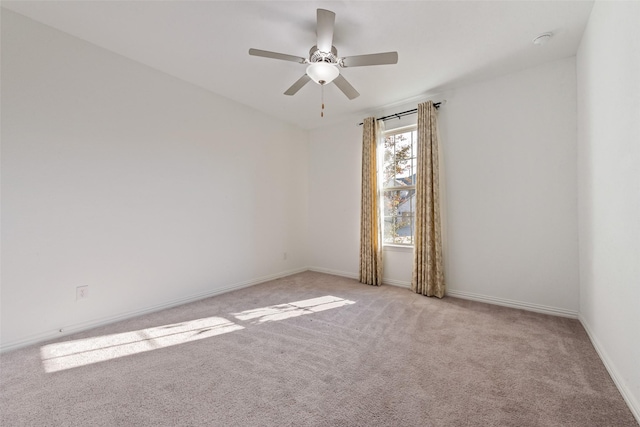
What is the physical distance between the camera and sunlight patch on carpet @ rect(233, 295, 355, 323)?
8.93 ft

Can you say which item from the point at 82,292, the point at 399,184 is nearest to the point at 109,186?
the point at 82,292

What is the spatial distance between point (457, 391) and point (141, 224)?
3.19 m

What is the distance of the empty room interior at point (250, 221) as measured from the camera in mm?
1534

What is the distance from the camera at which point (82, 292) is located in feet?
7.91

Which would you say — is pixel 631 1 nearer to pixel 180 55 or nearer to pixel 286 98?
pixel 286 98

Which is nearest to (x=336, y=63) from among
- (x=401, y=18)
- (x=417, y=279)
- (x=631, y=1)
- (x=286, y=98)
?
(x=401, y=18)

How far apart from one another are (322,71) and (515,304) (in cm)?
322

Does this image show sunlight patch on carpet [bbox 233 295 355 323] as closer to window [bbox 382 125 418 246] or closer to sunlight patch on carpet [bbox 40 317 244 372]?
sunlight patch on carpet [bbox 40 317 244 372]

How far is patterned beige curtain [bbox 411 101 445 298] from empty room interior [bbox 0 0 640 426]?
0.25ft

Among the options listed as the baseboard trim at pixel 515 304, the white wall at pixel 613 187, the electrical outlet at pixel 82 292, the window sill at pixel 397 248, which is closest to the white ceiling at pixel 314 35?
the white wall at pixel 613 187

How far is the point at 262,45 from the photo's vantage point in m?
2.47

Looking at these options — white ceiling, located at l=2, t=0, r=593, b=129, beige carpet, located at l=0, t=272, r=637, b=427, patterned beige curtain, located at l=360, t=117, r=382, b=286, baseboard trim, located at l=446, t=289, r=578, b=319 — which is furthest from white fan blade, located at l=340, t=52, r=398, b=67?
baseboard trim, located at l=446, t=289, r=578, b=319

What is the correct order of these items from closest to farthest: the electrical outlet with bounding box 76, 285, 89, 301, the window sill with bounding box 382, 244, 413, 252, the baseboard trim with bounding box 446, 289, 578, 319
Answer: the electrical outlet with bounding box 76, 285, 89, 301 < the baseboard trim with bounding box 446, 289, 578, 319 < the window sill with bounding box 382, 244, 413, 252

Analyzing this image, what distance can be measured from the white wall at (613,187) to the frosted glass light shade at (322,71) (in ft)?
5.91
